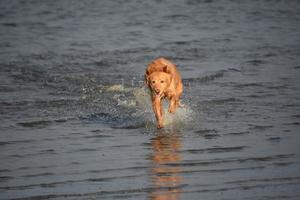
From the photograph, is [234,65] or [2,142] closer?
[2,142]

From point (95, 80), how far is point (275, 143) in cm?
695

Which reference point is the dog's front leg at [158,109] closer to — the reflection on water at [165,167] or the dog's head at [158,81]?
the dog's head at [158,81]

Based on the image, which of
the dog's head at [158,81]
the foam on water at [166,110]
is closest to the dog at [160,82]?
the dog's head at [158,81]

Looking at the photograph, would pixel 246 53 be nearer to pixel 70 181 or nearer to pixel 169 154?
pixel 169 154

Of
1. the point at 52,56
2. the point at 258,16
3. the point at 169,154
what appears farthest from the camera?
the point at 258,16

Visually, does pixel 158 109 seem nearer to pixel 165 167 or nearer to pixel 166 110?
pixel 166 110

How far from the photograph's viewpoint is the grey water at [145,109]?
8906mm

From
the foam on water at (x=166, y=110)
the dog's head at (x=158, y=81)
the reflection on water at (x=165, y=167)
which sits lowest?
the foam on water at (x=166, y=110)

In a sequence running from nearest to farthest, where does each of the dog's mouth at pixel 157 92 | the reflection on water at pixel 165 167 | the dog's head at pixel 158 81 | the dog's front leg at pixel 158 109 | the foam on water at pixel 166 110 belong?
the reflection on water at pixel 165 167 → the dog's head at pixel 158 81 → the dog's mouth at pixel 157 92 → the dog's front leg at pixel 158 109 → the foam on water at pixel 166 110

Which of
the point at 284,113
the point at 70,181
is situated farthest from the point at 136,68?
the point at 70,181

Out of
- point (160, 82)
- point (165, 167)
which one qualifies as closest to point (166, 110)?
point (160, 82)

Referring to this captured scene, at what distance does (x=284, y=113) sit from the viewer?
1290cm

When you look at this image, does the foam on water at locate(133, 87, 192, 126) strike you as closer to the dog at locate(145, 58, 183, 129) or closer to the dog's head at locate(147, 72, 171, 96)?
the dog at locate(145, 58, 183, 129)

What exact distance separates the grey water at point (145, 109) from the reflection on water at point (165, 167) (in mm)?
13
